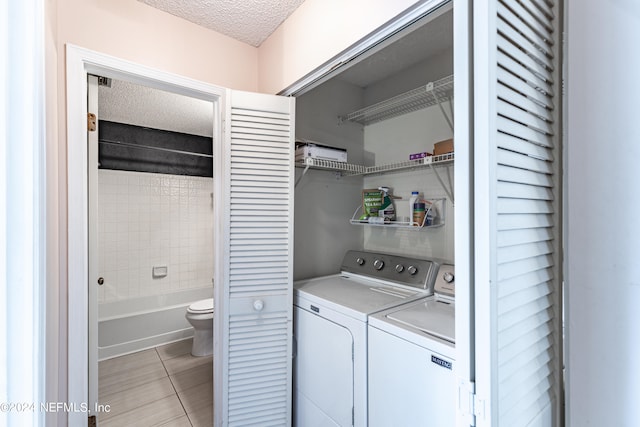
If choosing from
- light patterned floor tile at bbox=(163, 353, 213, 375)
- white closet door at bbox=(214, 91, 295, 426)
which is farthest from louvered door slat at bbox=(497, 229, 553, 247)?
light patterned floor tile at bbox=(163, 353, 213, 375)

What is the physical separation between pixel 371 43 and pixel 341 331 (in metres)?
1.37

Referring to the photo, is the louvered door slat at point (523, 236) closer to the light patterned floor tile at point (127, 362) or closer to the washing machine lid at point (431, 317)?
the washing machine lid at point (431, 317)

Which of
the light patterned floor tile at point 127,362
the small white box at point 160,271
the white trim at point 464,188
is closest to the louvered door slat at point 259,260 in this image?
the white trim at point 464,188

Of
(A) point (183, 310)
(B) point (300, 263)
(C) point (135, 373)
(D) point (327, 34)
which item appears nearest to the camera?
(D) point (327, 34)

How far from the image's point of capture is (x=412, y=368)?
111 cm

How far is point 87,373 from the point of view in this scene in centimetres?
128

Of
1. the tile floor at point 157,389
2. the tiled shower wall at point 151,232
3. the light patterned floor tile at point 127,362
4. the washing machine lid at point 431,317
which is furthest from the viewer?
Answer: the tiled shower wall at point 151,232

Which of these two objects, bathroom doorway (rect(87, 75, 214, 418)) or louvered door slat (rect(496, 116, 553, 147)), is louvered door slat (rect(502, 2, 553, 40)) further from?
bathroom doorway (rect(87, 75, 214, 418))

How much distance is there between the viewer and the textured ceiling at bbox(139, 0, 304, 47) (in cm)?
146

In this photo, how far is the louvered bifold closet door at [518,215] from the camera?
1.85ft

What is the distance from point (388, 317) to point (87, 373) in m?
1.42

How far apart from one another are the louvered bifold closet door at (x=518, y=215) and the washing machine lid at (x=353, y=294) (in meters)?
0.71
